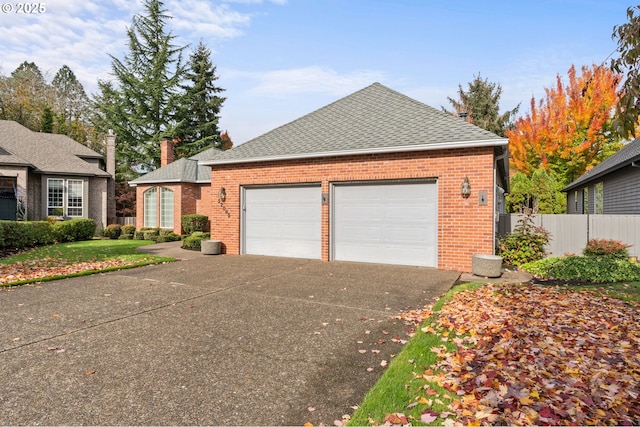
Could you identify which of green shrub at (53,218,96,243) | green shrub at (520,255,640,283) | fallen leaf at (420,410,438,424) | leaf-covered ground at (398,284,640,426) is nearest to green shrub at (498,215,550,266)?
green shrub at (520,255,640,283)

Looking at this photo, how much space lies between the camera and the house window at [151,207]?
69.8 ft

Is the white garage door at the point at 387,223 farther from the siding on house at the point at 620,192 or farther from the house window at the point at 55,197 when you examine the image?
the house window at the point at 55,197

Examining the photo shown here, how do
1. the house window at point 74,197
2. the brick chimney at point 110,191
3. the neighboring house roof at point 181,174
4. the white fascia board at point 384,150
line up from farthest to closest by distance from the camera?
the brick chimney at point 110,191
the house window at point 74,197
the neighboring house roof at point 181,174
the white fascia board at point 384,150

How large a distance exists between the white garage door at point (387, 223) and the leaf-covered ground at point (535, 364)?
408cm

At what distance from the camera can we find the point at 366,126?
11758mm

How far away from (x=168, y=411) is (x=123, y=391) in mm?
638

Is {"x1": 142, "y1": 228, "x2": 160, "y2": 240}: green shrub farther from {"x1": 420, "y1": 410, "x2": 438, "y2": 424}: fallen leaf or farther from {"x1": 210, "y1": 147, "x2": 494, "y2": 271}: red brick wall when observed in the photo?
{"x1": 420, "y1": 410, "x2": 438, "y2": 424}: fallen leaf

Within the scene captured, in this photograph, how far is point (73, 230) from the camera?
58.9 feet

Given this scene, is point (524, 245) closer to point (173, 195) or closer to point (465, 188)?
point (465, 188)

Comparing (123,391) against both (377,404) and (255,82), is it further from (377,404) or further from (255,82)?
(255,82)

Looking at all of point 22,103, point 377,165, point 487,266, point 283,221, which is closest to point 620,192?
point 487,266

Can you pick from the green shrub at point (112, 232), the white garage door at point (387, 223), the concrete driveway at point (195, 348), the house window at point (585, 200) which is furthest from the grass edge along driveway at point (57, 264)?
→ the house window at point (585, 200)

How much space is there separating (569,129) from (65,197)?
31.5 metres

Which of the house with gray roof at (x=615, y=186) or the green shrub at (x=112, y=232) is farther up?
the house with gray roof at (x=615, y=186)
